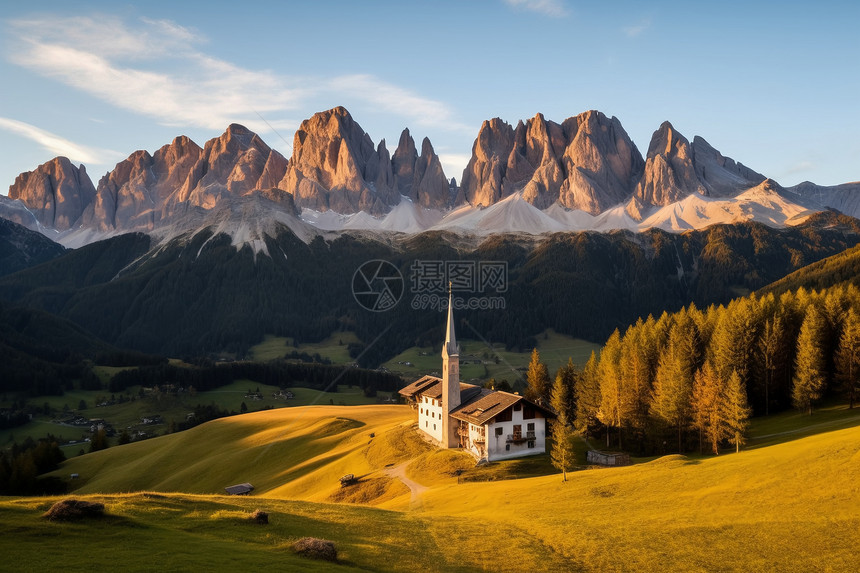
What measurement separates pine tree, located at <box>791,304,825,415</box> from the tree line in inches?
5.4

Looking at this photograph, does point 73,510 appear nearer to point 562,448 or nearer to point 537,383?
point 562,448

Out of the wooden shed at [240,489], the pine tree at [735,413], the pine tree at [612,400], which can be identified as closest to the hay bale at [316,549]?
the wooden shed at [240,489]

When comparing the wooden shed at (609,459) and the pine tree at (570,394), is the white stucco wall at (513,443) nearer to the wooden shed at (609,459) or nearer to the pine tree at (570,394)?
the wooden shed at (609,459)

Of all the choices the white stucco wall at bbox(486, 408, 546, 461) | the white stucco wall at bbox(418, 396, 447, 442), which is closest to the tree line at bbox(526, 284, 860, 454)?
the white stucco wall at bbox(486, 408, 546, 461)

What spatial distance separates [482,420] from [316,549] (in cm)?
4448

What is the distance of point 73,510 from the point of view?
107ft

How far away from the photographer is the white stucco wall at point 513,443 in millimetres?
76000

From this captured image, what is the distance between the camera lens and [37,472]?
108 metres

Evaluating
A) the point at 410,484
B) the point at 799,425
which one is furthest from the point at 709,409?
the point at 410,484

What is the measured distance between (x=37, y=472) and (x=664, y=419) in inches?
4236

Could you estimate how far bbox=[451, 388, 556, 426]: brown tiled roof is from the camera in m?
76.1

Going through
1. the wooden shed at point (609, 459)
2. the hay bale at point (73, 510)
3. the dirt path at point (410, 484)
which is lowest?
the dirt path at point (410, 484)

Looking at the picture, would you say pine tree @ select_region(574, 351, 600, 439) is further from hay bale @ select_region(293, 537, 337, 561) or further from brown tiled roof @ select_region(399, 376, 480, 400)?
hay bale @ select_region(293, 537, 337, 561)

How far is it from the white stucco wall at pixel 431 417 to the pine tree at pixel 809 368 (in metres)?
48.0
